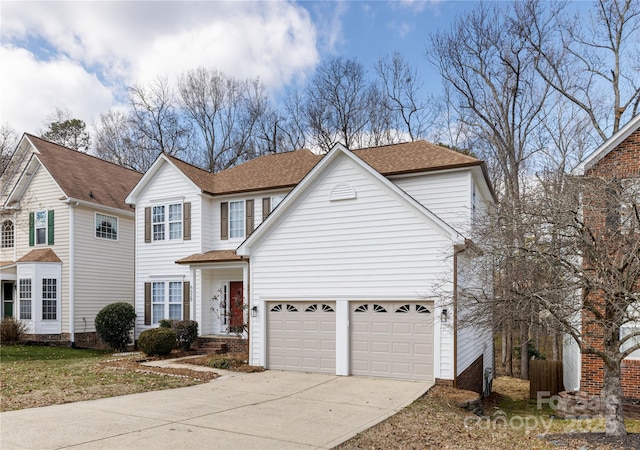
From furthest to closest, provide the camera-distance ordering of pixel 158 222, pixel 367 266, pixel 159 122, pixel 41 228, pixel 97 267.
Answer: pixel 159 122, pixel 97 267, pixel 41 228, pixel 158 222, pixel 367 266

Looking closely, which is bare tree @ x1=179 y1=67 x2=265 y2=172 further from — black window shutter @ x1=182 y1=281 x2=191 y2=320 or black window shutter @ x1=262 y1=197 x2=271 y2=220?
black window shutter @ x1=182 y1=281 x2=191 y2=320

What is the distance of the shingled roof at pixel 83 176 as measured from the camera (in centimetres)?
2073

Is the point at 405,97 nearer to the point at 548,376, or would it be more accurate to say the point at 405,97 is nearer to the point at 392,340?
the point at 548,376

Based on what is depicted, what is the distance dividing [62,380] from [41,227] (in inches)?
457

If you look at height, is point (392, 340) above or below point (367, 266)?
below

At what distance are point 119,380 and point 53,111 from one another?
3260cm

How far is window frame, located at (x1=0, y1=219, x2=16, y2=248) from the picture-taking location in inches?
866

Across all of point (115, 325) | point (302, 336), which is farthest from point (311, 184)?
point (115, 325)

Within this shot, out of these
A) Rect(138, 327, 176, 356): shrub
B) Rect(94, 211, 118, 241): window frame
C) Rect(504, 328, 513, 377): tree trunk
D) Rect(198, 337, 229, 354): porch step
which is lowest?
Rect(504, 328, 513, 377): tree trunk

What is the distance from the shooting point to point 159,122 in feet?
118

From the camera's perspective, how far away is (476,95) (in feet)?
80.5

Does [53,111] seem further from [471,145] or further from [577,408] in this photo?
[577,408]

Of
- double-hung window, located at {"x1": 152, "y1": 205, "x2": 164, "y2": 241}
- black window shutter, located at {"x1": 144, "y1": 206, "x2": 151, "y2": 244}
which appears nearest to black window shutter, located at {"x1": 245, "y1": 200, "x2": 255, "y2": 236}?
double-hung window, located at {"x1": 152, "y1": 205, "x2": 164, "y2": 241}

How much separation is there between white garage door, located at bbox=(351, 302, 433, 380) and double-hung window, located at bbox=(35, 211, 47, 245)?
1536 centimetres
